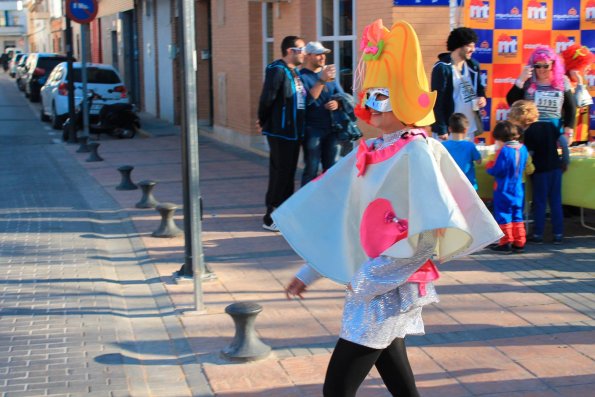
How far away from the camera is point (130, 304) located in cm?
662

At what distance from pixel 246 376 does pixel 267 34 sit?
36.2 ft

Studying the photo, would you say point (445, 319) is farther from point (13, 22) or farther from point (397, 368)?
point (13, 22)

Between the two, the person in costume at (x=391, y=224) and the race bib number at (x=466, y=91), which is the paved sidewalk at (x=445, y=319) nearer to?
the person in costume at (x=391, y=224)

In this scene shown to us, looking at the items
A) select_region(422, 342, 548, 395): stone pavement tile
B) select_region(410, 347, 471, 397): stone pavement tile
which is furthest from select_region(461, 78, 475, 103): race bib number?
select_region(410, 347, 471, 397): stone pavement tile

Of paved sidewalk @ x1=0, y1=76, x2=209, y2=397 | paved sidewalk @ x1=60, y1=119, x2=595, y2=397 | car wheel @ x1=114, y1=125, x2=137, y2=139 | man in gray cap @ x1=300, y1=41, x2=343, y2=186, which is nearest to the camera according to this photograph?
paved sidewalk @ x1=60, y1=119, x2=595, y2=397

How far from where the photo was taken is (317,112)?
867cm

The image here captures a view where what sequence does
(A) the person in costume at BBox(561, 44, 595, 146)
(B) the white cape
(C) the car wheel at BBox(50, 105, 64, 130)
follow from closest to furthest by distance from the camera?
1. (B) the white cape
2. (A) the person in costume at BBox(561, 44, 595, 146)
3. (C) the car wheel at BBox(50, 105, 64, 130)

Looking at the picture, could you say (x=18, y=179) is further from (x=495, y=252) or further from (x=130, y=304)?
(x=495, y=252)

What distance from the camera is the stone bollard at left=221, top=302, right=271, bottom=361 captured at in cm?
516

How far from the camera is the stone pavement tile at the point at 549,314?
593 centimetres

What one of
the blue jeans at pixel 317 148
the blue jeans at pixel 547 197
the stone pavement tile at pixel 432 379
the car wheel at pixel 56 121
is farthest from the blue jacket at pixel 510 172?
the car wheel at pixel 56 121

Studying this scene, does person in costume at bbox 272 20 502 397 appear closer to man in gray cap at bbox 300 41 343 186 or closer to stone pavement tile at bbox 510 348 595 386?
stone pavement tile at bbox 510 348 595 386

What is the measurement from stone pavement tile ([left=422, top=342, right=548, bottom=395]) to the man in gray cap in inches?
144

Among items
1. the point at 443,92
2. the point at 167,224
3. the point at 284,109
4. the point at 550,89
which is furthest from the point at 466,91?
the point at 167,224
